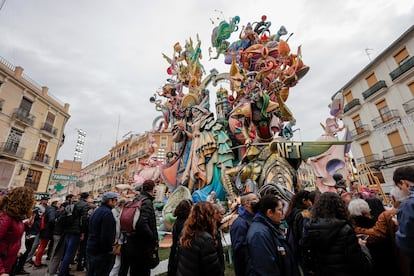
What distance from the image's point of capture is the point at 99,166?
4200 cm

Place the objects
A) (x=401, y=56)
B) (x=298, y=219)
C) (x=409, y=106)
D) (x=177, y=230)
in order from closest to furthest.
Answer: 1. (x=298, y=219)
2. (x=177, y=230)
3. (x=409, y=106)
4. (x=401, y=56)

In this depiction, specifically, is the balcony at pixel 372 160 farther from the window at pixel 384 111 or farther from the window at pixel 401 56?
the window at pixel 401 56

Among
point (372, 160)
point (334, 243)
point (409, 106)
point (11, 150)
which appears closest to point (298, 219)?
point (334, 243)

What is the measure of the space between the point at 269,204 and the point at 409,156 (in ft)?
56.0

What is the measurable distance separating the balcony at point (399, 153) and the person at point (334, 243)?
658 inches

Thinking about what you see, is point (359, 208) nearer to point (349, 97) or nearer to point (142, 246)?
point (142, 246)

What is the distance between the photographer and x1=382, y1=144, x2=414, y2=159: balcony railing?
1303 centimetres

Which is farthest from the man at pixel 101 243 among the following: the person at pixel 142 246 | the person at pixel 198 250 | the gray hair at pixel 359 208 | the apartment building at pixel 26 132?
the apartment building at pixel 26 132

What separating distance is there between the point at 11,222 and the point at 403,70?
20.8 metres

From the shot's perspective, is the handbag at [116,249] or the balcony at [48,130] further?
the balcony at [48,130]

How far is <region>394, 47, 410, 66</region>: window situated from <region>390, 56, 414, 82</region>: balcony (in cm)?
83

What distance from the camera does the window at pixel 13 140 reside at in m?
14.9

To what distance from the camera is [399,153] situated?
1368 centimetres

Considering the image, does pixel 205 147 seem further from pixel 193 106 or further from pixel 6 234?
pixel 6 234
